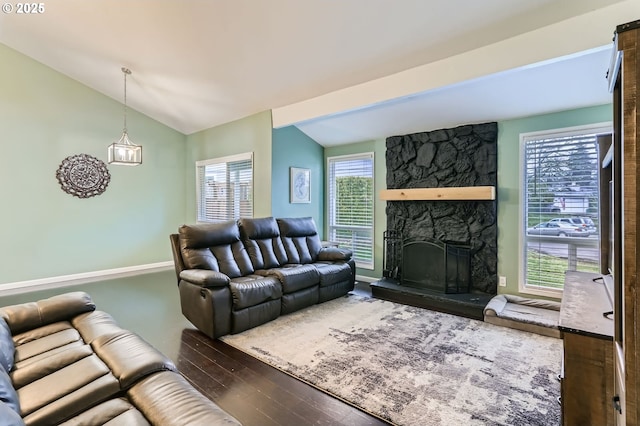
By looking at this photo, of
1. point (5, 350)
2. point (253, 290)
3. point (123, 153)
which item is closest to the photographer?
point (5, 350)

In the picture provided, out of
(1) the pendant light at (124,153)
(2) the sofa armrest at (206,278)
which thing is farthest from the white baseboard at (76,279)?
(2) the sofa armrest at (206,278)

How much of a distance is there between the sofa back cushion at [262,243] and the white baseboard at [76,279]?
3123mm

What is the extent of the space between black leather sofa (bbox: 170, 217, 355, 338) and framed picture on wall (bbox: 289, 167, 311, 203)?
0.67 m

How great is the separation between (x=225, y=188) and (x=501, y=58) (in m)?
4.86

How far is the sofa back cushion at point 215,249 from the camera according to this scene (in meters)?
3.57

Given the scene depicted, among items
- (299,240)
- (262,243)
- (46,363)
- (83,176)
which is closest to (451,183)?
(299,240)

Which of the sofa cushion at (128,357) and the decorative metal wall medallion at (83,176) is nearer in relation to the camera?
the sofa cushion at (128,357)

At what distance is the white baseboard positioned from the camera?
479cm

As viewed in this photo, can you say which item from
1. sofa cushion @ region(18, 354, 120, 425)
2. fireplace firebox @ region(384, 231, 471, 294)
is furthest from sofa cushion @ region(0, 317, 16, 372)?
fireplace firebox @ region(384, 231, 471, 294)

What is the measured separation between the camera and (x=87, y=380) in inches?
57.1

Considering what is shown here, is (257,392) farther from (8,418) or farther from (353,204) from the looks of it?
(353,204)

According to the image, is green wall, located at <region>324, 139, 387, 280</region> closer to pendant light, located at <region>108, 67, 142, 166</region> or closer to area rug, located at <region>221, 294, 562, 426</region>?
area rug, located at <region>221, 294, 562, 426</region>

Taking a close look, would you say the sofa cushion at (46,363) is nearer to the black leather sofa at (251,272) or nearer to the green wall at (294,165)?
the black leather sofa at (251,272)

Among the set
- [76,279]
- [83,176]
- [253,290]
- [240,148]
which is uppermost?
[240,148]
